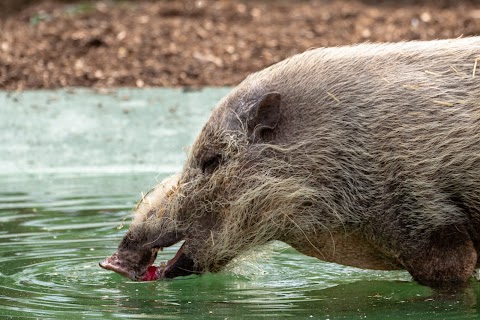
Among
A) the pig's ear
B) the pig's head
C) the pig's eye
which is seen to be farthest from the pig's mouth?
the pig's ear

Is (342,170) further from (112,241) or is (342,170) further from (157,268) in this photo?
(112,241)

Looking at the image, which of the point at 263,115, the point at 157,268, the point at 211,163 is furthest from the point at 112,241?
the point at 263,115

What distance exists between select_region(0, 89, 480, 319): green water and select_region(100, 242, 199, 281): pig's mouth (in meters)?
0.07

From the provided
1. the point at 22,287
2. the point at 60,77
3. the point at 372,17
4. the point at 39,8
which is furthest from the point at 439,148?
the point at 39,8

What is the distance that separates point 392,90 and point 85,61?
331 inches

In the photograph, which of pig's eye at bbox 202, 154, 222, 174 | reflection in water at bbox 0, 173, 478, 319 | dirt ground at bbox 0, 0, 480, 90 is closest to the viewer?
reflection in water at bbox 0, 173, 478, 319

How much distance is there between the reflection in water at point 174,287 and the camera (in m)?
5.12

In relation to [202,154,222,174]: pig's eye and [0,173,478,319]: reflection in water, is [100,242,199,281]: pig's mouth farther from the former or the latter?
[202,154,222,174]: pig's eye

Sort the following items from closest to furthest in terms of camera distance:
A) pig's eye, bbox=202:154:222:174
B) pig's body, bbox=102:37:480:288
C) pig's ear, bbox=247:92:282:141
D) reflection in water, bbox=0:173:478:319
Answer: reflection in water, bbox=0:173:478:319 → pig's body, bbox=102:37:480:288 → pig's ear, bbox=247:92:282:141 → pig's eye, bbox=202:154:222:174

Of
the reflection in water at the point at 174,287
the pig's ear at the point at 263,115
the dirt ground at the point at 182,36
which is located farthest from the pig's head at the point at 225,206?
the dirt ground at the point at 182,36

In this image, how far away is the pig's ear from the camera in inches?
221

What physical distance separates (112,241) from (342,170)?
2148 mm

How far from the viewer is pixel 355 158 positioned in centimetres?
547

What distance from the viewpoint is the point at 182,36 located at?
14.4 metres
